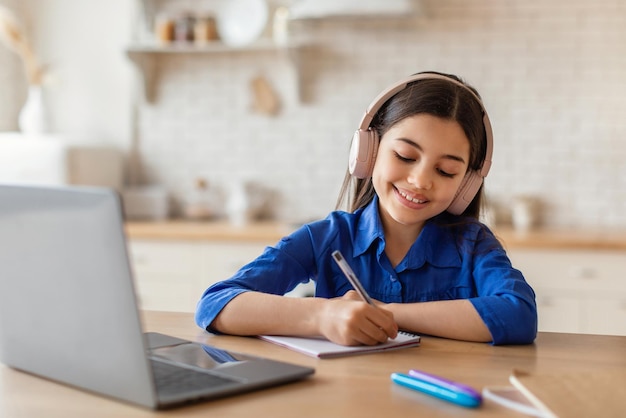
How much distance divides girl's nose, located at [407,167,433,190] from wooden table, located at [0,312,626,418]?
325 millimetres

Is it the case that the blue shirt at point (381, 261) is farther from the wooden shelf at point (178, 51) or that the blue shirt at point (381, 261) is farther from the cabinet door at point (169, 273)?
the wooden shelf at point (178, 51)

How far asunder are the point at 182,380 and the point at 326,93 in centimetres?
341

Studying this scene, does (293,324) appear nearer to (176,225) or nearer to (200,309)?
(200,309)

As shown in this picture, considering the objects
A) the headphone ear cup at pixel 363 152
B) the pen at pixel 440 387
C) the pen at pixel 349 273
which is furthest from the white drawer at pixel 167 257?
the pen at pixel 440 387

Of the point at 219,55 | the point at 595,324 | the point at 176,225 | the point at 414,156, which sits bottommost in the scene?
the point at 595,324

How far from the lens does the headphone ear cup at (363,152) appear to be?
5.95 ft

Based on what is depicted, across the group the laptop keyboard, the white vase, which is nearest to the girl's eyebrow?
the laptop keyboard

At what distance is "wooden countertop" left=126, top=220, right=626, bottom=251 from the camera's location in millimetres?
3553

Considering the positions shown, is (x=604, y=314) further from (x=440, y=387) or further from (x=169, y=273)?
(x=440, y=387)

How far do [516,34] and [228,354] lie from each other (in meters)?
3.28

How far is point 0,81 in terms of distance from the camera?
4.65m

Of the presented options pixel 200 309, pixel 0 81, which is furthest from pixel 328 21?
pixel 200 309

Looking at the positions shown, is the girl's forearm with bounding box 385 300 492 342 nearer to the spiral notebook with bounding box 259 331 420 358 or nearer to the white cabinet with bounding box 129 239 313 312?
the spiral notebook with bounding box 259 331 420 358

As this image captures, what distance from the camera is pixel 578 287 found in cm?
357
